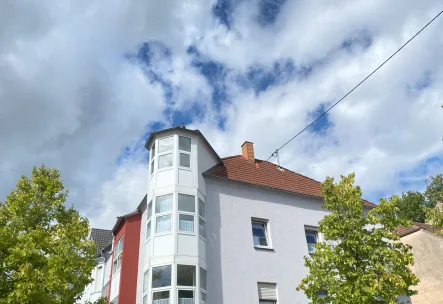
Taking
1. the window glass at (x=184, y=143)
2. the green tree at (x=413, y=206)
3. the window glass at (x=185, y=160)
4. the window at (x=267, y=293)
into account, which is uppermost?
the green tree at (x=413, y=206)

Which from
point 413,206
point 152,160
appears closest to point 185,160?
Result: point 152,160

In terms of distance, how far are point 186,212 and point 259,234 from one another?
4274 mm

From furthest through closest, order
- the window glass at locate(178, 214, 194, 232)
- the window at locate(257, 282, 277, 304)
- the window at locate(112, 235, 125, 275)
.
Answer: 1. the window at locate(112, 235, 125, 275)
2. the window at locate(257, 282, 277, 304)
3. the window glass at locate(178, 214, 194, 232)

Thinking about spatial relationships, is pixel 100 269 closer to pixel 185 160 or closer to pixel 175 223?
pixel 185 160

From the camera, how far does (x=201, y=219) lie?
17.8 meters

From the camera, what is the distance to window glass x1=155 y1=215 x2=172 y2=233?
17016 millimetres

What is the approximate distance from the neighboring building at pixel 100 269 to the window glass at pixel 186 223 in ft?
30.2

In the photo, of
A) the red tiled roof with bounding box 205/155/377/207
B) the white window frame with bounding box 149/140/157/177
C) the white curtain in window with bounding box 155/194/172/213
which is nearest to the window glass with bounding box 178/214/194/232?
the white curtain in window with bounding box 155/194/172/213

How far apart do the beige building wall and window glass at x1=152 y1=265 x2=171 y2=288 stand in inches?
845

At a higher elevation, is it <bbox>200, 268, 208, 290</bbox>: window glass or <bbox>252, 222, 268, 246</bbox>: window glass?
<bbox>252, 222, 268, 246</bbox>: window glass

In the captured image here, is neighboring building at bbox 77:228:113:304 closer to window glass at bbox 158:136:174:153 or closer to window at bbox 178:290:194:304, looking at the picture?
window glass at bbox 158:136:174:153

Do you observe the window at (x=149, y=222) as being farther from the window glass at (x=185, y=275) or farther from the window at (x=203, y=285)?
the window at (x=203, y=285)

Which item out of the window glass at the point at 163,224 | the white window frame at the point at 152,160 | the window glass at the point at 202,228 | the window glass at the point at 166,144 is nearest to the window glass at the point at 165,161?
the window glass at the point at 166,144

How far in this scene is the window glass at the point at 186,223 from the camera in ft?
55.7
